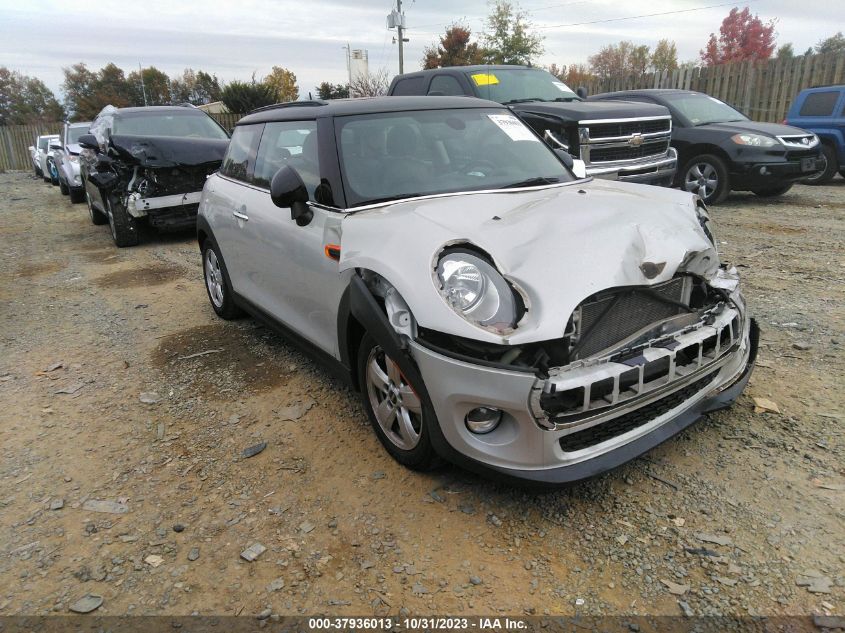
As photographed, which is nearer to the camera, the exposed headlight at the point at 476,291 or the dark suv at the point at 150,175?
the exposed headlight at the point at 476,291

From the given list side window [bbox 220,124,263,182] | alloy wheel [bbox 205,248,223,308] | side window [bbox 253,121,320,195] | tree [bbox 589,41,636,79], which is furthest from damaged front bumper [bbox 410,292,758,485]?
tree [bbox 589,41,636,79]

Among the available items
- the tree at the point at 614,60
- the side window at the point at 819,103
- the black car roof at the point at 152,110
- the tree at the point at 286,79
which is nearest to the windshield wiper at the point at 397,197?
the black car roof at the point at 152,110

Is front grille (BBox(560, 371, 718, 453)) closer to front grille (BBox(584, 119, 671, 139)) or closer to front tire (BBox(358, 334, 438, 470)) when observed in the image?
front tire (BBox(358, 334, 438, 470))

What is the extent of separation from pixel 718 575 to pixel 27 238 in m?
11.3

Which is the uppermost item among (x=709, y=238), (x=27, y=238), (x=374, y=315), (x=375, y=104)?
(x=375, y=104)

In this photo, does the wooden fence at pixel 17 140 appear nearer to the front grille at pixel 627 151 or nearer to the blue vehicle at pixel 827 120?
the front grille at pixel 627 151

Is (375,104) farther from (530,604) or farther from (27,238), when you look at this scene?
(27,238)

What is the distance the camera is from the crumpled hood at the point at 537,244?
2.42 metres

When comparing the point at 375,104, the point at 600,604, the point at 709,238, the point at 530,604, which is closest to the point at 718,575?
the point at 600,604

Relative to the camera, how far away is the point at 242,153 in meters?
4.75

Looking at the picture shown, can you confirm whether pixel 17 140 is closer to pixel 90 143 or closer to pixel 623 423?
pixel 90 143

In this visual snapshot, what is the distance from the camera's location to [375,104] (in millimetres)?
3748

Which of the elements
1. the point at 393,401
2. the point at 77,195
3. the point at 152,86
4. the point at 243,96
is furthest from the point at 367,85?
the point at 152,86

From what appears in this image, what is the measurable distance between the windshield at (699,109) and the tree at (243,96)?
20.2 m
